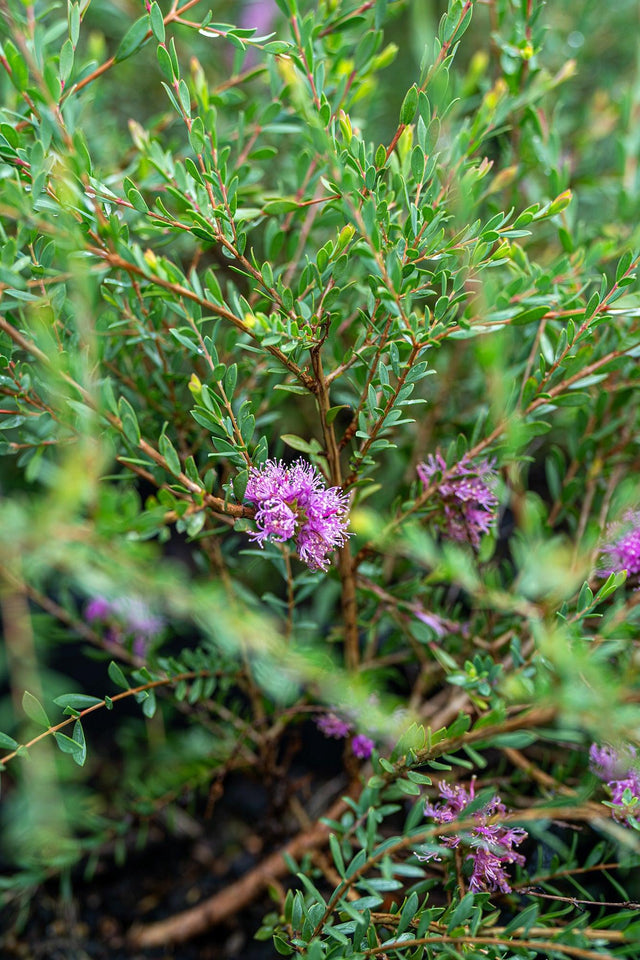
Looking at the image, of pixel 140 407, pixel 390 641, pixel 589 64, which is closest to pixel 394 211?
pixel 140 407

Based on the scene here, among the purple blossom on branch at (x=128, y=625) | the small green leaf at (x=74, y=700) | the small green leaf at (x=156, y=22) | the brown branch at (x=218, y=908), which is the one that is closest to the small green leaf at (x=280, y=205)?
the small green leaf at (x=156, y=22)

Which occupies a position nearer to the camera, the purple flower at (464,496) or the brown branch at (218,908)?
the purple flower at (464,496)

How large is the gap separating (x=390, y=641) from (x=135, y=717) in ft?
1.51

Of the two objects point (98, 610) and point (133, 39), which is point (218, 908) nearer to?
point (98, 610)

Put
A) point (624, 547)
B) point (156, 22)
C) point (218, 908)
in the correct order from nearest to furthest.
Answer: point (156, 22) < point (624, 547) < point (218, 908)

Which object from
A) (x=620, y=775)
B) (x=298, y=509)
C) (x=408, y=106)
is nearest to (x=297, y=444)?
(x=298, y=509)

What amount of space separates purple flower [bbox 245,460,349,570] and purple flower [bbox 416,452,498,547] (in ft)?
0.35

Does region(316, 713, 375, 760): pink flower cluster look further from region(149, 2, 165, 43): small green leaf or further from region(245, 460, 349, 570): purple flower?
region(149, 2, 165, 43): small green leaf

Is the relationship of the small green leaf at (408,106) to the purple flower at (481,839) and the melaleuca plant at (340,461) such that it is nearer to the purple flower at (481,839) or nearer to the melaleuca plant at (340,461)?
the melaleuca plant at (340,461)

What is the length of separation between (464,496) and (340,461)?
125 mm

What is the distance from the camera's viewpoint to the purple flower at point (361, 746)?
604 millimetres

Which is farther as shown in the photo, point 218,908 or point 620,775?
point 218,908

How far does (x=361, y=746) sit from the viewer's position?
620 mm

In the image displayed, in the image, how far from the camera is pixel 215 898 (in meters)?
0.76
